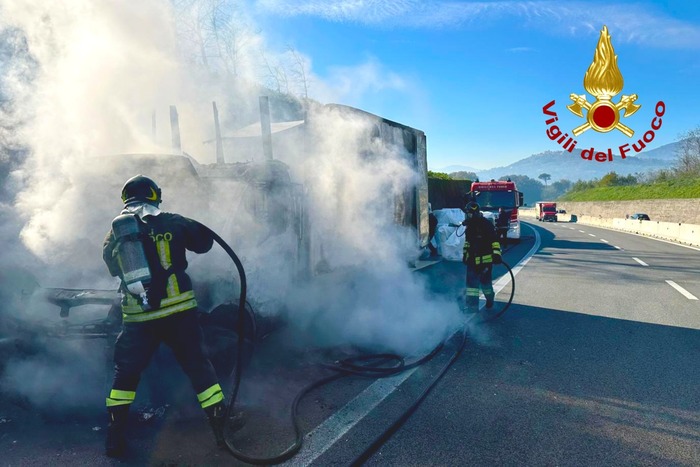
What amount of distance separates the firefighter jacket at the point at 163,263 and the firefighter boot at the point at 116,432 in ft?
1.85

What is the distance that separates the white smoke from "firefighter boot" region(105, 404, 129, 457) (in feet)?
4.44

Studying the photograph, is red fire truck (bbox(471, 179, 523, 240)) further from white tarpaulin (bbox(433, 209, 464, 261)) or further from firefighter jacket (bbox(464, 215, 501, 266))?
firefighter jacket (bbox(464, 215, 501, 266))

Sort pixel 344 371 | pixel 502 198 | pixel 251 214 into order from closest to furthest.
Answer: pixel 344 371 → pixel 251 214 → pixel 502 198

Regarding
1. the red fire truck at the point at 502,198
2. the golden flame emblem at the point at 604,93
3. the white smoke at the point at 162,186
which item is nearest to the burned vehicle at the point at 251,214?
the white smoke at the point at 162,186

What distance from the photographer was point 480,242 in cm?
635

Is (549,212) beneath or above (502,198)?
beneath

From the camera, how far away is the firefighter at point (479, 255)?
623 centimetres

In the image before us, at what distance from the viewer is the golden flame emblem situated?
449 inches

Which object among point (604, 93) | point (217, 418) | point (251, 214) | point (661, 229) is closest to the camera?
point (217, 418)

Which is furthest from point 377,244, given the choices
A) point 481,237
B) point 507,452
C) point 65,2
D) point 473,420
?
point 65,2

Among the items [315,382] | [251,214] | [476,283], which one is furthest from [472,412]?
[476,283]

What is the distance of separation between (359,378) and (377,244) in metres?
2.95

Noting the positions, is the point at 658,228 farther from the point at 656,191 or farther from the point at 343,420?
the point at 656,191

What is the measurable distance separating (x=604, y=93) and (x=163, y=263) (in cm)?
1246
